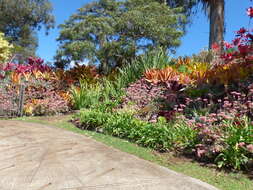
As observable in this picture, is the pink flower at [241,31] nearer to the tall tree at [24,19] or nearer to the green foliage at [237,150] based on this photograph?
the green foliage at [237,150]

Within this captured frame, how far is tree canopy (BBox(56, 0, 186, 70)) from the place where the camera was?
9922 mm

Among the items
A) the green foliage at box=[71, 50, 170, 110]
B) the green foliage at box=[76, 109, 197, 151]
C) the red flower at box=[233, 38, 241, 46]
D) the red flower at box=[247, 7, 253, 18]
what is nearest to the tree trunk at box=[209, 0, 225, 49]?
the green foliage at box=[71, 50, 170, 110]

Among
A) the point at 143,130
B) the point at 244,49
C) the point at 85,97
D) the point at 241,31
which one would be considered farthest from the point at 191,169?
the point at 85,97

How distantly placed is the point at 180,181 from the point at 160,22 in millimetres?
8306

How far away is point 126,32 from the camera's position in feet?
34.5

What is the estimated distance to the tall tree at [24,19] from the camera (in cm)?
2084

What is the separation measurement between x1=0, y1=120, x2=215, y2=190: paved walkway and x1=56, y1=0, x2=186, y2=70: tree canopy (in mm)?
7142

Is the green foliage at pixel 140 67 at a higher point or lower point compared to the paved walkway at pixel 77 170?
higher

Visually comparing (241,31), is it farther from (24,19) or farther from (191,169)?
(24,19)

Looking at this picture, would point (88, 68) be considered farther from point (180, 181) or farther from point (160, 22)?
point (180, 181)

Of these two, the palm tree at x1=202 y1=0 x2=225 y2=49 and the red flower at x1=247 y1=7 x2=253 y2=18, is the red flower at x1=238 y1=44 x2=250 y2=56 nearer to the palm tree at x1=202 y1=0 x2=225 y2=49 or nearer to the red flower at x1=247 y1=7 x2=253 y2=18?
the red flower at x1=247 y1=7 x2=253 y2=18

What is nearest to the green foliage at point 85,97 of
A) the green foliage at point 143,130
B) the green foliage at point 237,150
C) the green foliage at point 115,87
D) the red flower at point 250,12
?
the green foliage at point 115,87

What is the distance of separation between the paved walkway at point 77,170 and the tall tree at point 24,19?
1772cm

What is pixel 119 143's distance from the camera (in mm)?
4082
